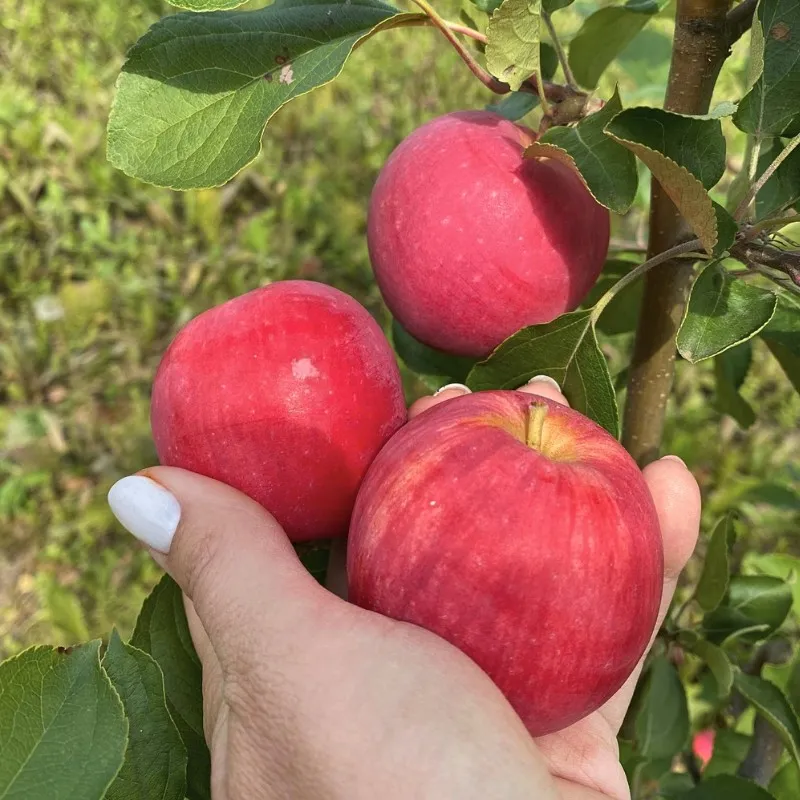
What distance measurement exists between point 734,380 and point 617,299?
201 millimetres

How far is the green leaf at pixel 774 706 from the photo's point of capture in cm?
99

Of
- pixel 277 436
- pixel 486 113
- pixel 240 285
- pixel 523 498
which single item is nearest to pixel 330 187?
pixel 240 285

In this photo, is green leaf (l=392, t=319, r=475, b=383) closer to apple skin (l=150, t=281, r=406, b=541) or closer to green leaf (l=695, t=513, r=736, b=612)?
apple skin (l=150, t=281, r=406, b=541)

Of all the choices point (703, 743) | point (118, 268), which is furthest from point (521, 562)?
point (118, 268)

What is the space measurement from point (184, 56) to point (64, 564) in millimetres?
1531

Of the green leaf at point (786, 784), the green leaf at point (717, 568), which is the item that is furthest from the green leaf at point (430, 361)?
the green leaf at point (786, 784)

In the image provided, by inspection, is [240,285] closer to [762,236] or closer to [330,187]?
[330,187]

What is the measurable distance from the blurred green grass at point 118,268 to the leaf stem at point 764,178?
90cm

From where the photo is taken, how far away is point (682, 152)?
0.75 meters

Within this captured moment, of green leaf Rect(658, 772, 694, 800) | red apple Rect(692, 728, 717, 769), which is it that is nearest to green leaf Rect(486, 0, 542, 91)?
green leaf Rect(658, 772, 694, 800)

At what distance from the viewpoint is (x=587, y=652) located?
68 cm

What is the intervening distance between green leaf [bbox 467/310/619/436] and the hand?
314mm

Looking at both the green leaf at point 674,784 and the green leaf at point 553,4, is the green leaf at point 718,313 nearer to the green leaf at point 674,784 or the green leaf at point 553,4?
the green leaf at point 553,4

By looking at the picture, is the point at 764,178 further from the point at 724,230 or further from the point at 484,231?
the point at 484,231
